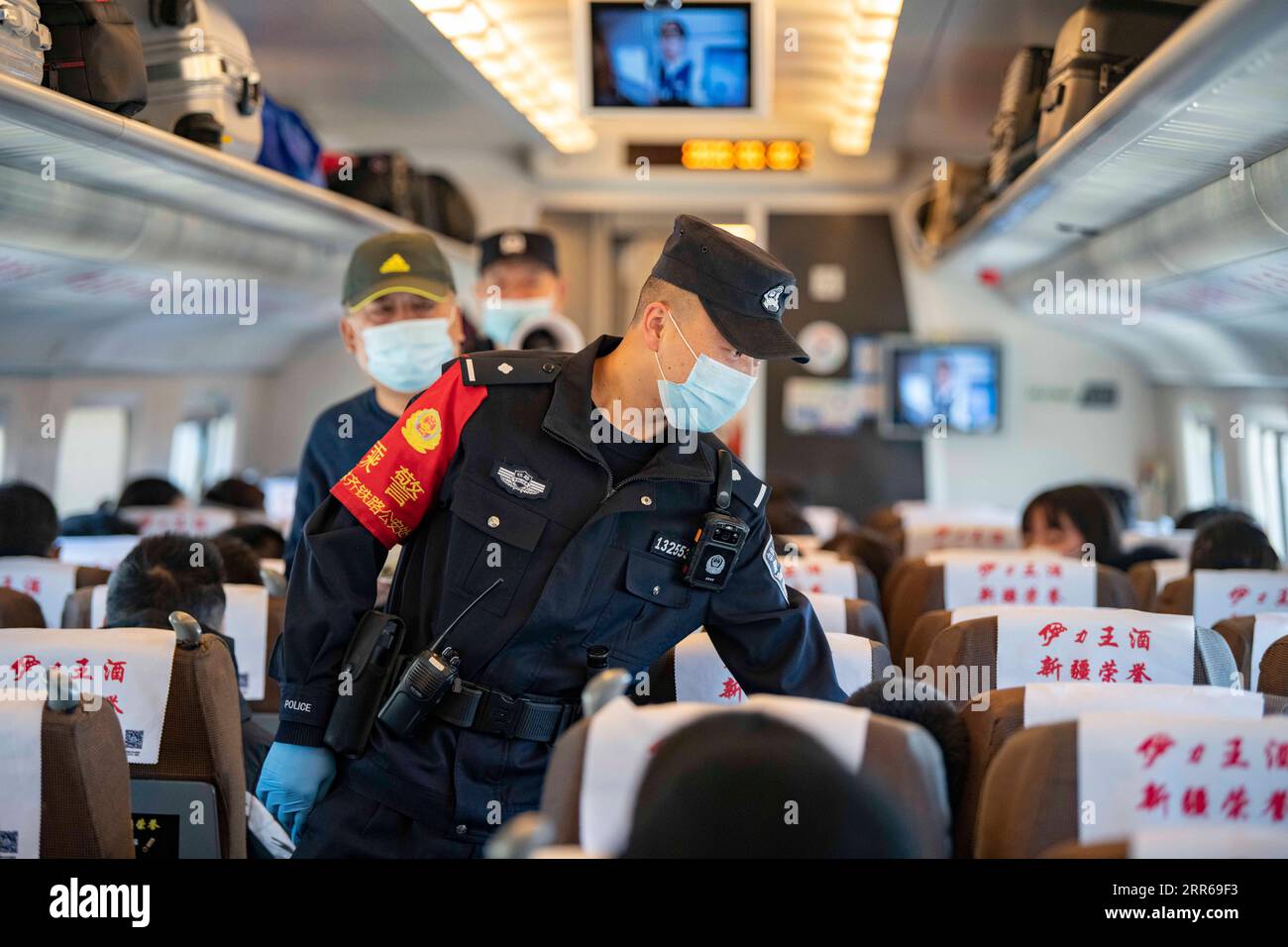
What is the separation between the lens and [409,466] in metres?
2.73

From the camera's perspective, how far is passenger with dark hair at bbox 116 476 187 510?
764 cm

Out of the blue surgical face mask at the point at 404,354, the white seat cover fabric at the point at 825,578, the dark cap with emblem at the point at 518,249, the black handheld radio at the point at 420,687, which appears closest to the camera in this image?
the black handheld radio at the point at 420,687

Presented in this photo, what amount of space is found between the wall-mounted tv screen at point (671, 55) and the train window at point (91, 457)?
407 centimetres

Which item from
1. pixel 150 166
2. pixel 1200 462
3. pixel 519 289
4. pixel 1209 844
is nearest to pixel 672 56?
pixel 519 289

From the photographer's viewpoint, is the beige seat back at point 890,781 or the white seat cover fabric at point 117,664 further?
the white seat cover fabric at point 117,664

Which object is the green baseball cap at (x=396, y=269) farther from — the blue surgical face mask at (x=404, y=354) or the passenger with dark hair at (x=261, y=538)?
the passenger with dark hair at (x=261, y=538)

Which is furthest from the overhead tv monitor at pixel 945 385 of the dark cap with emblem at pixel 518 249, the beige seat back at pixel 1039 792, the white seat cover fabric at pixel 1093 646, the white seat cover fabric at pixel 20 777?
the white seat cover fabric at pixel 20 777

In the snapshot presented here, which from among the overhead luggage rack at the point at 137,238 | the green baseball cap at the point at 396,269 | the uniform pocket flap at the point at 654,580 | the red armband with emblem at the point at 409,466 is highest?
the overhead luggage rack at the point at 137,238

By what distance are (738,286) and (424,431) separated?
0.73 meters

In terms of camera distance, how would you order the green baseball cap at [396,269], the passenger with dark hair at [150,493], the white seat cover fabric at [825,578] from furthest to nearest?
the passenger with dark hair at [150,493]
the white seat cover fabric at [825,578]
the green baseball cap at [396,269]

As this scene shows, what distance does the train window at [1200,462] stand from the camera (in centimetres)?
934

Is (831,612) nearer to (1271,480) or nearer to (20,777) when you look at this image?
(20,777)

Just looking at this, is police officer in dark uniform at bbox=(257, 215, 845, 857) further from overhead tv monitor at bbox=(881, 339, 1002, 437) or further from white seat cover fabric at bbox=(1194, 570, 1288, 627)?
overhead tv monitor at bbox=(881, 339, 1002, 437)
